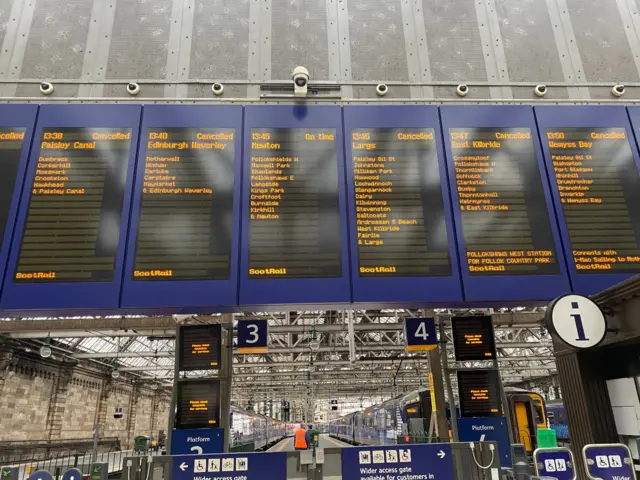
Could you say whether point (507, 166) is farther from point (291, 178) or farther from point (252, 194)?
point (252, 194)

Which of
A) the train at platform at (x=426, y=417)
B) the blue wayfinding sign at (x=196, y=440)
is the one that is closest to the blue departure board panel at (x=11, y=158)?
the blue wayfinding sign at (x=196, y=440)

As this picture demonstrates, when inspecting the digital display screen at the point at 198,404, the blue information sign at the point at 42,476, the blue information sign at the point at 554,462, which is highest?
the digital display screen at the point at 198,404

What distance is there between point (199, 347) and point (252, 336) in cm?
106

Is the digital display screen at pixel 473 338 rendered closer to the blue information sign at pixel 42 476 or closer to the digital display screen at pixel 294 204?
the digital display screen at pixel 294 204

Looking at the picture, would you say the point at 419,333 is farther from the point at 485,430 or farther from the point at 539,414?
the point at 539,414

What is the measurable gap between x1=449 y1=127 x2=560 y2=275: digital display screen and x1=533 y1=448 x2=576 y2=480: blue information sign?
1.89 m

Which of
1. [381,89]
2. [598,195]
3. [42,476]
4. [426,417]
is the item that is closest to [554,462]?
[598,195]

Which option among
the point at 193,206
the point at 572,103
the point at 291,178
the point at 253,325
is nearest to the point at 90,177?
the point at 193,206

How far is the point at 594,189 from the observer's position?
5.60m

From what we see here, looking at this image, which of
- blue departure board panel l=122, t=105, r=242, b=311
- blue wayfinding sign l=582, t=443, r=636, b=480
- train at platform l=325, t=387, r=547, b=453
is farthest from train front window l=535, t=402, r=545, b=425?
blue departure board panel l=122, t=105, r=242, b=311

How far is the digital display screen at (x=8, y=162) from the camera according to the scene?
17.1 ft

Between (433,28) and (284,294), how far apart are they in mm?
4978

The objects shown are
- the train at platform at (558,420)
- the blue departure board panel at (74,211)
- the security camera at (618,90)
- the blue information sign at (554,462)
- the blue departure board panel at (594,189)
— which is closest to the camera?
the blue information sign at (554,462)

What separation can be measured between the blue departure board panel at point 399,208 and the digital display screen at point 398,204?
11 millimetres
